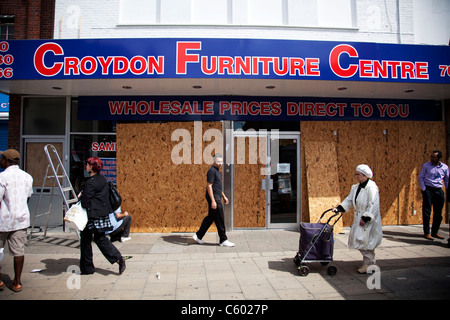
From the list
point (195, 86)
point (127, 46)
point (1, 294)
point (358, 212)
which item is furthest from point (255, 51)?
point (1, 294)

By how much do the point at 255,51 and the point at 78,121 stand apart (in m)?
5.02

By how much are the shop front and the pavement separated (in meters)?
1.23

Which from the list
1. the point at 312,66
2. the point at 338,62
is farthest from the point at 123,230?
the point at 338,62

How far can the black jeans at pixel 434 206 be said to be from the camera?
6715mm

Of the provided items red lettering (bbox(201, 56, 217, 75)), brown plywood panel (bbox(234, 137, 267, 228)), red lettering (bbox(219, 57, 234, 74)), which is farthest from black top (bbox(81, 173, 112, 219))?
brown plywood panel (bbox(234, 137, 267, 228))

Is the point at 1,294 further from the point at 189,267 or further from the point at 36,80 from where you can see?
the point at 36,80

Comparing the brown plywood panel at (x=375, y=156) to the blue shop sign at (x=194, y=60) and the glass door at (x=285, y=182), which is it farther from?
the blue shop sign at (x=194, y=60)

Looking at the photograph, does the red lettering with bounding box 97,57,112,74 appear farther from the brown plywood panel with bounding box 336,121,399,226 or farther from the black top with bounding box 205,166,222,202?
the brown plywood panel with bounding box 336,121,399,226

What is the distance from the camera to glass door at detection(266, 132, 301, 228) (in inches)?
305

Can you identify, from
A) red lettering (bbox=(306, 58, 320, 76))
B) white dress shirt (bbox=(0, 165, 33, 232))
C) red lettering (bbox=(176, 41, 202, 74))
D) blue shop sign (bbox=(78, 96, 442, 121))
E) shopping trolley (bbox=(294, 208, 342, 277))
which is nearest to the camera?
white dress shirt (bbox=(0, 165, 33, 232))

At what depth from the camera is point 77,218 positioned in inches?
171

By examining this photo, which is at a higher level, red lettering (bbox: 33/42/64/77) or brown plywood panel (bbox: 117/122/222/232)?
red lettering (bbox: 33/42/64/77)

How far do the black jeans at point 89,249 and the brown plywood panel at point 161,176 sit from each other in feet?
8.84

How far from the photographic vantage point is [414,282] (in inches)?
172
